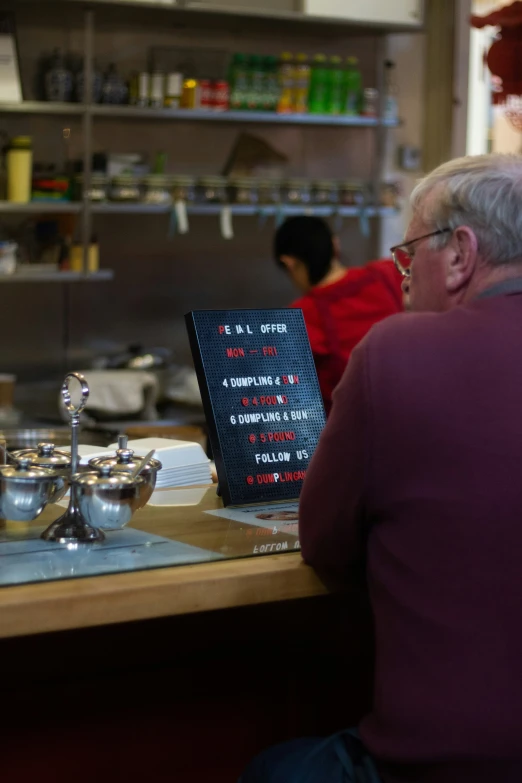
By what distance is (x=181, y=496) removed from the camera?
210cm

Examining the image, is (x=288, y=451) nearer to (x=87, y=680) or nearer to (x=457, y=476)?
(x=87, y=680)

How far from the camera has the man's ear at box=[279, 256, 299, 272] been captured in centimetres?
381

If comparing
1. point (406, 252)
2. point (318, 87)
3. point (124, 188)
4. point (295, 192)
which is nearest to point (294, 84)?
point (318, 87)

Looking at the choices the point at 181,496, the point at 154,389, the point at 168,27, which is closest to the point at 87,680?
the point at 181,496

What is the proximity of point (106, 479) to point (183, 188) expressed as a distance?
10.7ft

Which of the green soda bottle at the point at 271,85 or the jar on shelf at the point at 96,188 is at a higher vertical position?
the green soda bottle at the point at 271,85

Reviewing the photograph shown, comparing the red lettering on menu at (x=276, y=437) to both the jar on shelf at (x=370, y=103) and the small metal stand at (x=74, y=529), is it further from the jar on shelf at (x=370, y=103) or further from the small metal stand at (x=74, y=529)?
the jar on shelf at (x=370, y=103)

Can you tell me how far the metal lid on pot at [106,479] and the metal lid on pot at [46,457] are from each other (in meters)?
0.10

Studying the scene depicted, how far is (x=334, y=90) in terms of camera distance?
4.99 meters

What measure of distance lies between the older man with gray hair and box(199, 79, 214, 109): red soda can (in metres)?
3.49

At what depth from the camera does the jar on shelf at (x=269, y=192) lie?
487cm

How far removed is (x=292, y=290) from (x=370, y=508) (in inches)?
160

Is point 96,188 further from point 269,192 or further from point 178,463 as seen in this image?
point 178,463

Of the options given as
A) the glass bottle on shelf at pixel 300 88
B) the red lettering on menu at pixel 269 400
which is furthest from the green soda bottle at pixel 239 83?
the red lettering on menu at pixel 269 400
